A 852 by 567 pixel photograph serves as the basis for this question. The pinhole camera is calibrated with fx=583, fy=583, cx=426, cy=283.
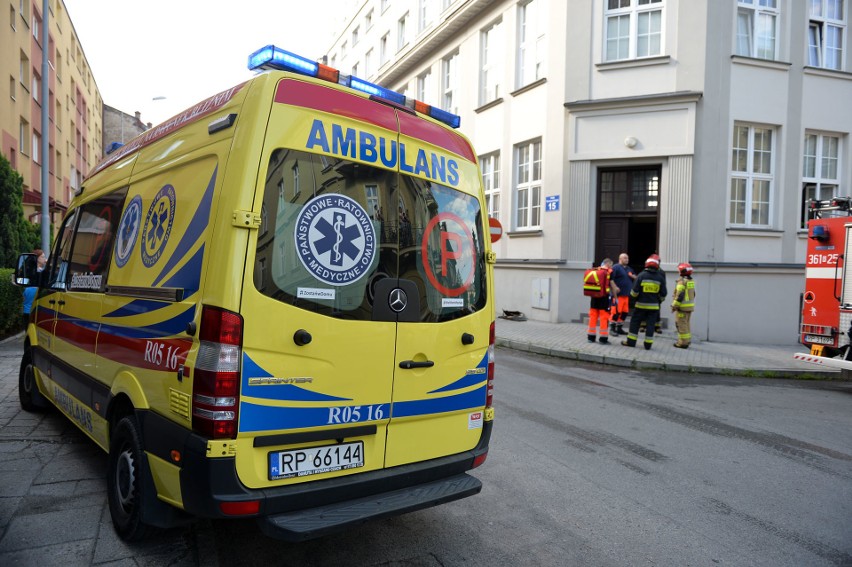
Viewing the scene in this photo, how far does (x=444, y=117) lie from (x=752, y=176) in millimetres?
13034

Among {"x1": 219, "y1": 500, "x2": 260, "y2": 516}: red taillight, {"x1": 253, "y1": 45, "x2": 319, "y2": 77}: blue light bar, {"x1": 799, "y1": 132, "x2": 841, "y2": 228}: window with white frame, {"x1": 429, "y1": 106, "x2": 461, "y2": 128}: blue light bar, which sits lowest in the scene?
{"x1": 219, "y1": 500, "x2": 260, "y2": 516}: red taillight

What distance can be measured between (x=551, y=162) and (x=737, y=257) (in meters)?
5.00

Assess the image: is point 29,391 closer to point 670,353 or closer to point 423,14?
point 670,353

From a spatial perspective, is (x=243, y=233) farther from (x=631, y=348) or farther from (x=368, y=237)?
(x=631, y=348)

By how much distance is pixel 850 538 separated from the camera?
3.54 m

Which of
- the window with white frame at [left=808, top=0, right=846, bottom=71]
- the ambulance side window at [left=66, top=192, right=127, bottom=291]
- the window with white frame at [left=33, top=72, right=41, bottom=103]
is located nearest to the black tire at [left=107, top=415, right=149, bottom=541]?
the ambulance side window at [left=66, top=192, right=127, bottom=291]

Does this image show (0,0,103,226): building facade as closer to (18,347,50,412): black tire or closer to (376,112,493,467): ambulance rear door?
(18,347,50,412): black tire

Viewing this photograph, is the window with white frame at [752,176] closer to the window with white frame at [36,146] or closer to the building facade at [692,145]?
the building facade at [692,145]

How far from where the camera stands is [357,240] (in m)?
2.99

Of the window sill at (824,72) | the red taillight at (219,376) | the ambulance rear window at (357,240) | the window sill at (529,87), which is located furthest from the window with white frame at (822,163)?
the red taillight at (219,376)

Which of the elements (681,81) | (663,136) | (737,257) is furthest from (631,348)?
(681,81)

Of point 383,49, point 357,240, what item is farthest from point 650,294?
point 383,49

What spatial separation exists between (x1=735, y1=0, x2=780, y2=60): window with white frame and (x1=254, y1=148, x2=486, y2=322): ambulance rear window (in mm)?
13784

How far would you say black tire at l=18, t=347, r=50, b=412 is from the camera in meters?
5.42
